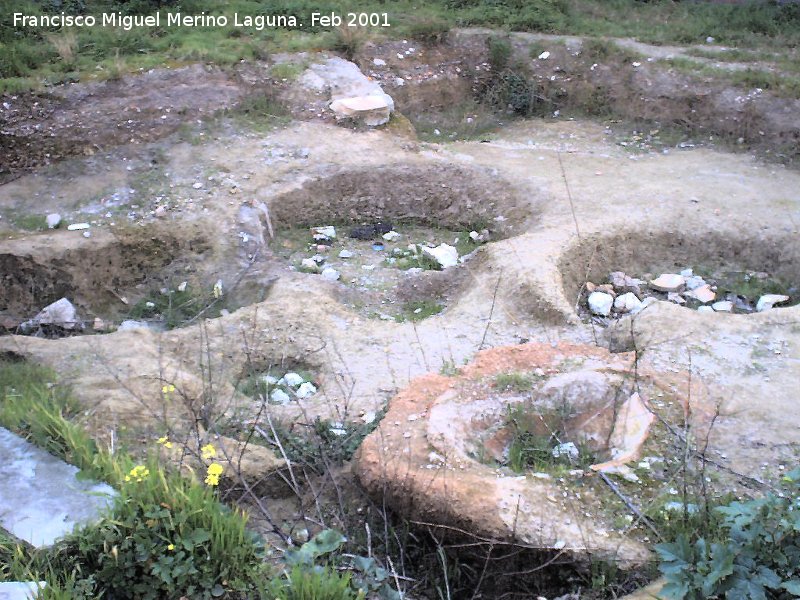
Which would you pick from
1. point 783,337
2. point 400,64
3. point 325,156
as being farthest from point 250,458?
point 400,64

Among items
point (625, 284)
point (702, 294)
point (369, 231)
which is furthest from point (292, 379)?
point (702, 294)

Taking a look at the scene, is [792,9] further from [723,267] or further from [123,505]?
[123,505]

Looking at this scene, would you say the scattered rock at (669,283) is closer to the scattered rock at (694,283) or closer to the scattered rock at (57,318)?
the scattered rock at (694,283)

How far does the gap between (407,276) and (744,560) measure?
408cm

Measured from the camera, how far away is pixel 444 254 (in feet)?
22.2

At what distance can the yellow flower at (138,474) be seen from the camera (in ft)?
9.61

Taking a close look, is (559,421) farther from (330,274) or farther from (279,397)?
(330,274)

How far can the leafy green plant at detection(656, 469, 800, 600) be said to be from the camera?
2.62 m

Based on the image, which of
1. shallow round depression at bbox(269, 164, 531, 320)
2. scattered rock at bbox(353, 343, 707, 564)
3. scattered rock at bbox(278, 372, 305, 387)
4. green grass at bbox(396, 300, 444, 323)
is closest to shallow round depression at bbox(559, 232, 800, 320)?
shallow round depression at bbox(269, 164, 531, 320)

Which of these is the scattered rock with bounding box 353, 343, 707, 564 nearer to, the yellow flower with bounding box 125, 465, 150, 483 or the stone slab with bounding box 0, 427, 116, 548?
the yellow flower with bounding box 125, 465, 150, 483

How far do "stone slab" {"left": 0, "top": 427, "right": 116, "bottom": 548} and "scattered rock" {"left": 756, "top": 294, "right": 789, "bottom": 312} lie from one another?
497 centimetres

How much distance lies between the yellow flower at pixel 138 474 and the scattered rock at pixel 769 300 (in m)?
4.89

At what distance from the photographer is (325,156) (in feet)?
→ 25.6

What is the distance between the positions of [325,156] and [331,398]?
3.62 meters
